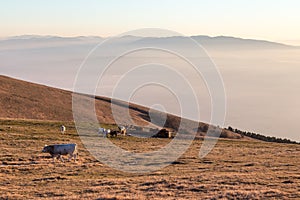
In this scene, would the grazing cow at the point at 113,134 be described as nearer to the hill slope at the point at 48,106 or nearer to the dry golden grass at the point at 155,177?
the dry golden grass at the point at 155,177

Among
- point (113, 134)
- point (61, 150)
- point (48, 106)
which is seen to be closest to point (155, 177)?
point (61, 150)

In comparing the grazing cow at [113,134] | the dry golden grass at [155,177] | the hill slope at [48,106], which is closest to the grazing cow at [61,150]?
the dry golden grass at [155,177]

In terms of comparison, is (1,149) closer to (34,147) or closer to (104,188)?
(34,147)

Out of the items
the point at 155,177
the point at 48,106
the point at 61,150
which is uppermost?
the point at 48,106

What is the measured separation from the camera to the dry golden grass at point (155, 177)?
2219 centimetres

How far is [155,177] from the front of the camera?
27.5 meters

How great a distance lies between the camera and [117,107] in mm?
102188

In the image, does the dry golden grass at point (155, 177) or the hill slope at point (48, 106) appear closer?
the dry golden grass at point (155, 177)

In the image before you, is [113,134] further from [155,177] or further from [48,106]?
[48,106]

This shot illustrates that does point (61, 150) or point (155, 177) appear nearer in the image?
point (155, 177)

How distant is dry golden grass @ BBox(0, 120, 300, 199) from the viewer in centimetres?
2219

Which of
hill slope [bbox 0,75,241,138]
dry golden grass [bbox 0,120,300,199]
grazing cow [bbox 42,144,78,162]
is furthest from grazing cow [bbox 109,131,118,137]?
hill slope [bbox 0,75,241,138]

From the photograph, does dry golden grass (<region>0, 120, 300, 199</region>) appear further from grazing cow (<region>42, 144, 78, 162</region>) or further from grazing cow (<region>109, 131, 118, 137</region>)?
grazing cow (<region>109, 131, 118, 137</region>)

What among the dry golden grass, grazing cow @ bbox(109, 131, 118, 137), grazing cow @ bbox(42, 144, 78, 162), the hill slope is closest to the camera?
the dry golden grass
